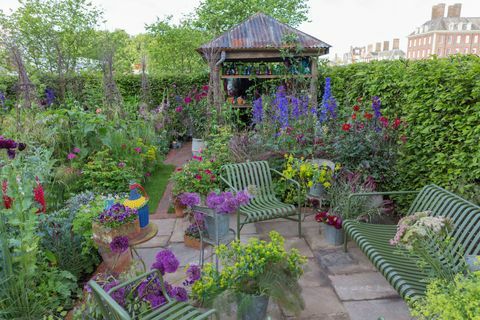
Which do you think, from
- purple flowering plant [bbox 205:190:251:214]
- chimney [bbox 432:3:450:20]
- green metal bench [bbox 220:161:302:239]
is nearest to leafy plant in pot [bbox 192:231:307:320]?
purple flowering plant [bbox 205:190:251:214]

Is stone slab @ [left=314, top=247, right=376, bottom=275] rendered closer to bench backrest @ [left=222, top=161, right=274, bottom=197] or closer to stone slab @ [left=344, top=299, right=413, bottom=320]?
stone slab @ [left=344, top=299, right=413, bottom=320]

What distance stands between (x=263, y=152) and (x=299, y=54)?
3.88 metres

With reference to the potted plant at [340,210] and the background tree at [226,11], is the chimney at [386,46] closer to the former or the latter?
the background tree at [226,11]

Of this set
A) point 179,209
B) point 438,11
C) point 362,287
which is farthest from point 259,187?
point 438,11

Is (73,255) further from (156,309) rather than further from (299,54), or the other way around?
(299,54)

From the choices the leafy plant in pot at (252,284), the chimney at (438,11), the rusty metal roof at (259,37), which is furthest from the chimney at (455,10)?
the leafy plant in pot at (252,284)

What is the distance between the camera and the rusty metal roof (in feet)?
25.3

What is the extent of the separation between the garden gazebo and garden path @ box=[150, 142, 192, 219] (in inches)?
60.0

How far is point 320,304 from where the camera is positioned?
2.58 m

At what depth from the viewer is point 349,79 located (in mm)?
6660

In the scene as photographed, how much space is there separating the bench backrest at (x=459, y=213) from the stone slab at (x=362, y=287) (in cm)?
64

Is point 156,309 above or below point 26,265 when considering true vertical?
below

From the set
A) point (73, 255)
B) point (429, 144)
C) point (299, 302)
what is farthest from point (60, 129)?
point (429, 144)

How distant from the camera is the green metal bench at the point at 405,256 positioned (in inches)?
84.8
